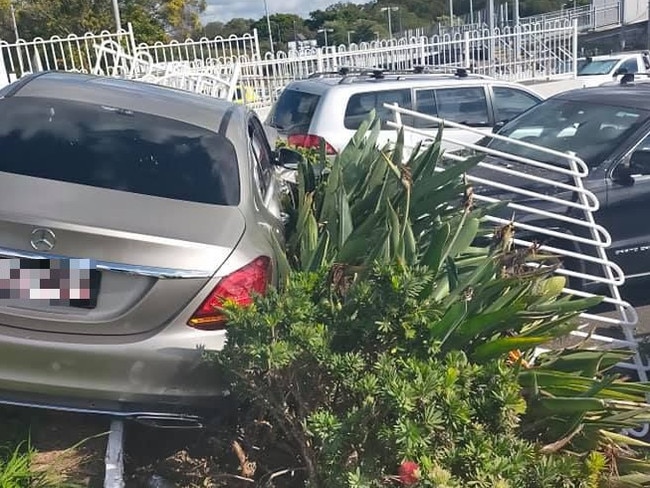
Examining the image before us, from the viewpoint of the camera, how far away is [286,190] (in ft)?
16.6

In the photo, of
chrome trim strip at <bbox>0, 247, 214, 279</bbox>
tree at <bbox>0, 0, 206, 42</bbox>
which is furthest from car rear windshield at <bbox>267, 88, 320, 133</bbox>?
tree at <bbox>0, 0, 206, 42</bbox>

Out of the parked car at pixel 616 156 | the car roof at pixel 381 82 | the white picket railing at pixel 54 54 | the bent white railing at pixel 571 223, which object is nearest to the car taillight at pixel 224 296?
the bent white railing at pixel 571 223

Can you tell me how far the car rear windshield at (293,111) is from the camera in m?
8.91

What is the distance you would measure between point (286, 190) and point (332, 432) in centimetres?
268

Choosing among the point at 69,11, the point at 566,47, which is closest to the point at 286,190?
the point at 566,47

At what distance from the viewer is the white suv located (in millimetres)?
8695

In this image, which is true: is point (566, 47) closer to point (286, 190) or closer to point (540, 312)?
point (286, 190)

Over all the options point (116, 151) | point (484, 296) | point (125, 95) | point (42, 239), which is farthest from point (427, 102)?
point (42, 239)

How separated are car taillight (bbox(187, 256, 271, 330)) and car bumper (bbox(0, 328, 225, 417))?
5 centimetres

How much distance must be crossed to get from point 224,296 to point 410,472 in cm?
104

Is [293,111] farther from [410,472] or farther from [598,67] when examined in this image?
[598,67]

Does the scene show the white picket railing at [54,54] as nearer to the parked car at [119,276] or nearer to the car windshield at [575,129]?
the car windshield at [575,129]

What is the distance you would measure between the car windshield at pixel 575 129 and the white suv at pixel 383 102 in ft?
5.91

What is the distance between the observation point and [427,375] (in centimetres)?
264
